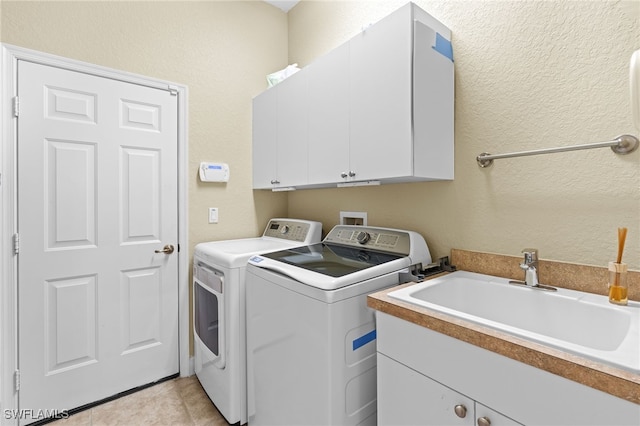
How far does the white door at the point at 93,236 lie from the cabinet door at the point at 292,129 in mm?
765

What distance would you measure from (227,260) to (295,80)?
4.04ft

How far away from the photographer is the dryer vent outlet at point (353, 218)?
2.04 m

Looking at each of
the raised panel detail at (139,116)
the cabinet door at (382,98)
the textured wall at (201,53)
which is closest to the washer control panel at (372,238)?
the cabinet door at (382,98)

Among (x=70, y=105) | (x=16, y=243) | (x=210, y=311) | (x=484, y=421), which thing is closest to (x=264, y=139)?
(x=70, y=105)

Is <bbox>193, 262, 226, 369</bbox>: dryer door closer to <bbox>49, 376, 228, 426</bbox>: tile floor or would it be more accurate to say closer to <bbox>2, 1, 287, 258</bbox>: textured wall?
<bbox>49, 376, 228, 426</bbox>: tile floor

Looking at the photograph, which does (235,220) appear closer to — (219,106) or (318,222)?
(318,222)

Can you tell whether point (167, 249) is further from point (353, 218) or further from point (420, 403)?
point (420, 403)

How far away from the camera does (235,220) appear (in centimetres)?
244

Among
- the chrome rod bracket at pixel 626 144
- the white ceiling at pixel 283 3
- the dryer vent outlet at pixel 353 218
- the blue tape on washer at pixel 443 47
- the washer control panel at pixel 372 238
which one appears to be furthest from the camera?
the white ceiling at pixel 283 3

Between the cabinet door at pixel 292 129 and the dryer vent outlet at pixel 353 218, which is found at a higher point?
the cabinet door at pixel 292 129

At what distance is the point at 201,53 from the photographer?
2.28m

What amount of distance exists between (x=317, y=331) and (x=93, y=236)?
160cm

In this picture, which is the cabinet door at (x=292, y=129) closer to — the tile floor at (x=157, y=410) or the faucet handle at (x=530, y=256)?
the faucet handle at (x=530, y=256)

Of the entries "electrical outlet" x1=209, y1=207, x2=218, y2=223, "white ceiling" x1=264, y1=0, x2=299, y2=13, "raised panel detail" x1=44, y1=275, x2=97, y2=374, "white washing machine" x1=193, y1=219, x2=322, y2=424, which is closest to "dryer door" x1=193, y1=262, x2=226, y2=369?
"white washing machine" x1=193, y1=219, x2=322, y2=424
